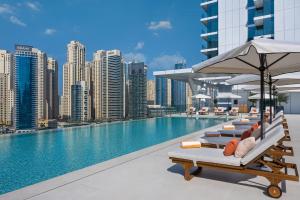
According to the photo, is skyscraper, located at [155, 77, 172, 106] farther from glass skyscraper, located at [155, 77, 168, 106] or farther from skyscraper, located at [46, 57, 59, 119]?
skyscraper, located at [46, 57, 59, 119]

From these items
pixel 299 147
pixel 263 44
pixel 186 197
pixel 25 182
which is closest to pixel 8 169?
pixel 25 182

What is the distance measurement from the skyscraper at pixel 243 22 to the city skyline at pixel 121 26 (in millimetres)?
21185

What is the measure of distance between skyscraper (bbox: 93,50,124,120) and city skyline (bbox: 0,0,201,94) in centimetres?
1093

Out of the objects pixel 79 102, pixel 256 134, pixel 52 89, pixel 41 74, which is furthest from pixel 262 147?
pixel 52 89

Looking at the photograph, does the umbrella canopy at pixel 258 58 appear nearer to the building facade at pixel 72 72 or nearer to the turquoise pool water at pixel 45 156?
the turquoise pool water at pixel 45 156

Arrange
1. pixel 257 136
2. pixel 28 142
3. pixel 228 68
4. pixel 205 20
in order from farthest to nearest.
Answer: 1. pixel 205 20
2. pixel 28 142
3. pixel 228 68
4. pixel 257 136

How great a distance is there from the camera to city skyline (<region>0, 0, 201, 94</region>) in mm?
67562

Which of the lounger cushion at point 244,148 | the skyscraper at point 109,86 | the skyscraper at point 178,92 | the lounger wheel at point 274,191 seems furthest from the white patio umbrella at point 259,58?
the skyscraper at point 178,92

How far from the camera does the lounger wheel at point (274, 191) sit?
310 cm

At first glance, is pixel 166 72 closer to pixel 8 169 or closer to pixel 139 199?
pixel 8 169

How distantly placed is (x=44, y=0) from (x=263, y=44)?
84.5m

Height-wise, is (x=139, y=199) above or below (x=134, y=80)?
below

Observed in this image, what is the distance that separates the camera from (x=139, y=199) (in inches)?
122

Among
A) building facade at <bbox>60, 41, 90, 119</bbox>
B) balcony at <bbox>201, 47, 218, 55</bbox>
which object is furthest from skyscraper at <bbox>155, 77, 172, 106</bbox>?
balcony at <bbox>201, 47, 218, 55</bbox>
